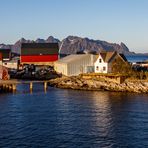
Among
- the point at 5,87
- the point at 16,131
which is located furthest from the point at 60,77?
the point at 16,131

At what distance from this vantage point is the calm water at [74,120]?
39656mm

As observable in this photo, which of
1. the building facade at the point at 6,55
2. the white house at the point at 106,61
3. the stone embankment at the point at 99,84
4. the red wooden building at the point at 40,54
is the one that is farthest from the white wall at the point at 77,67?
the building facade at the point at 6,55

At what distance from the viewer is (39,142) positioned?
39.2m

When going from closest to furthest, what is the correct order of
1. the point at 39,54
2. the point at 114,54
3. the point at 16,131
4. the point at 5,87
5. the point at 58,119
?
the point at 16,131 < the point at 58,119 < the point at 5,87 < the point at 114,54 < the point at 39,54

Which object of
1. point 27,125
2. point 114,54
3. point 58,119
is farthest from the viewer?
point 114,54

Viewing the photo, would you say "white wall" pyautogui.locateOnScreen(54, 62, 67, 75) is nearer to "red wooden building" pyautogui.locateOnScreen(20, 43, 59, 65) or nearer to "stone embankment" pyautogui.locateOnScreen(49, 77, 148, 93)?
"stone embankment" pyautogui.locateOnScreen(49, 77, 148, 93)

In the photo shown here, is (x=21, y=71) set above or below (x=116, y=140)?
above

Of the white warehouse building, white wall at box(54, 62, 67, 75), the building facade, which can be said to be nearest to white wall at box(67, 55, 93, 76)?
the white warehouse building

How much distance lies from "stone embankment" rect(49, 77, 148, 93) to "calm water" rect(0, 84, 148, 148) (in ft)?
20.3

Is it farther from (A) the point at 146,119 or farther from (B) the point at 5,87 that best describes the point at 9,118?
(B) the point at 5,87

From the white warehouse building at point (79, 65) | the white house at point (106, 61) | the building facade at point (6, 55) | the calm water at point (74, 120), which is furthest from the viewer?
the building facade at point (6, 55)

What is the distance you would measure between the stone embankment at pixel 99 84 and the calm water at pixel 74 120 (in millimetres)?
6180

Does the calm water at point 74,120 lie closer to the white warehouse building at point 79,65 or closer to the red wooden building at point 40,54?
the white warehouse building at point 79,65

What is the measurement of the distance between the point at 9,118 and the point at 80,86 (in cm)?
3605
